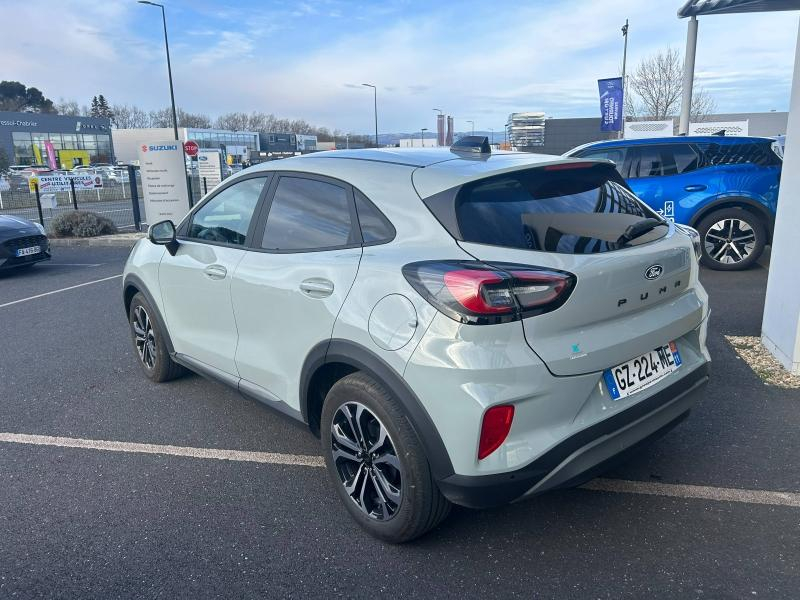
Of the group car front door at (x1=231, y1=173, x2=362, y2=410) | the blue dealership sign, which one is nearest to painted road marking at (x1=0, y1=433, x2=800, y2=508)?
car front door at (x1=231, y1=173, x2=362, y2=410)

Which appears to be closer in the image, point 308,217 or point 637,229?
point 637,229

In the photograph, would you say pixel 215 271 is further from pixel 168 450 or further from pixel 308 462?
pixel 308 462

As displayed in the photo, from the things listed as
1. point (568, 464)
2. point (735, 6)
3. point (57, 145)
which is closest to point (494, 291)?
point (568, 464)

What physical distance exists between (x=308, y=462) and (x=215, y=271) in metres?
1.23

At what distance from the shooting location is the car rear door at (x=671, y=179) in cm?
821

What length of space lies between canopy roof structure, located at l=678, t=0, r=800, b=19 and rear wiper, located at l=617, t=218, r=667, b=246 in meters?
4.23

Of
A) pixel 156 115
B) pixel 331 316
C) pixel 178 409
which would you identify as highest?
pixel 156 115

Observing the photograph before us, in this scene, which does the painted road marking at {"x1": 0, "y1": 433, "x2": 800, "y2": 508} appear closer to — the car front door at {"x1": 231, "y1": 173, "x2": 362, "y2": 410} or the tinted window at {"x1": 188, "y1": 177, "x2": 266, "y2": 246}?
the car front door at {"x1": 231, "y1": 173, "x2": 362, "y2": 410}

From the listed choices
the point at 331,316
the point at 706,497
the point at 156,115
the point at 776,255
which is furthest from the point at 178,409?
the point at 156,115

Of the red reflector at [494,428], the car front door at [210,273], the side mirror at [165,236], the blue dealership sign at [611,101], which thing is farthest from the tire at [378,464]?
the blue dealership sign at [611,101]

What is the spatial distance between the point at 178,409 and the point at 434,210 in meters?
2.65

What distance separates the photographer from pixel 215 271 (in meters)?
3.61

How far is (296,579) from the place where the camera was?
251 cm

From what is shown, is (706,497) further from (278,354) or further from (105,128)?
(105,128)
